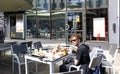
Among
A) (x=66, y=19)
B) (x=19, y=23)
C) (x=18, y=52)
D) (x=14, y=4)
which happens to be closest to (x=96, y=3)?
(x=66, y=19)

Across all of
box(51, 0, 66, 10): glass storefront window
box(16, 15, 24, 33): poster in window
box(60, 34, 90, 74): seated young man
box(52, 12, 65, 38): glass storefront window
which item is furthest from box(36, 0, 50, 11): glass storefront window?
box(60, 34, 90, 74): seated young man

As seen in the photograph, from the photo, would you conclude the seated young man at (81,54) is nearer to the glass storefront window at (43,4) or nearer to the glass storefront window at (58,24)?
the glass storefront window at (58,24)

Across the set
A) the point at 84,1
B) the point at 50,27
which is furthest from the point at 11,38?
the point at 84,1

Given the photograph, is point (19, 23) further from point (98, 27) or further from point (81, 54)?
point (81, 54)

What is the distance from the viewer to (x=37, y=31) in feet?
63.6

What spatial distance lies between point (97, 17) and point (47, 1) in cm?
414

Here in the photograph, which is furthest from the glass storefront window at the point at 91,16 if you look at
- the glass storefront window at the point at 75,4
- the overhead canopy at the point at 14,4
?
the overhead canopy at the point at 14,4

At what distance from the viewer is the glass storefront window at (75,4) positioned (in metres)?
17.4

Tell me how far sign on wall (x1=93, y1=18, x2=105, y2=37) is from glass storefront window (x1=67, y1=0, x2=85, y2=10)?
4.52ft

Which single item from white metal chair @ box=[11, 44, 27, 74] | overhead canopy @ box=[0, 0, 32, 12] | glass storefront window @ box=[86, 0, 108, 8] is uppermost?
glass storefront window @ box=[86, 0, 108, 8]

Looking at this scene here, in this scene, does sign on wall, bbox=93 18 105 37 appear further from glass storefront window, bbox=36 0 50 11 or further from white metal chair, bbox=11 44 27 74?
white metal chair, bbox=11 44 27 74

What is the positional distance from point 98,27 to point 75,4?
233cm

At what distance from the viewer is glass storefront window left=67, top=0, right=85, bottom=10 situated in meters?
17.4

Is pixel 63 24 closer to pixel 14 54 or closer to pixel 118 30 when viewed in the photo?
pixel 118 30
